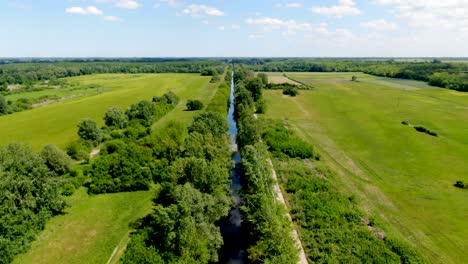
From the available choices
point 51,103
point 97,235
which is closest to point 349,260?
point 97,235

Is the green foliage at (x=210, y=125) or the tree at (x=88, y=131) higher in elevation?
the green foliage at (x=210, y=125)

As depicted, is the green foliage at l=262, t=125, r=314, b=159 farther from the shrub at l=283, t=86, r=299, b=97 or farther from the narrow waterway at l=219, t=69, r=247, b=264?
the shrub at l=283, t=86, r=299, b=97

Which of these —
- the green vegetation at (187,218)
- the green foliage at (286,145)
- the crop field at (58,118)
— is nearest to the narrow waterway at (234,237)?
the green vegetation at (187,218)

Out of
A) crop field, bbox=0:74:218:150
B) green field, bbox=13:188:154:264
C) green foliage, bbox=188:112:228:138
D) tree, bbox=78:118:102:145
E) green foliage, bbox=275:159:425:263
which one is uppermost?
green foliage, bbox=188:112:228:138

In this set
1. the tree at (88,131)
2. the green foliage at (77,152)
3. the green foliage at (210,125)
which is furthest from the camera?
the tree at (88,131)

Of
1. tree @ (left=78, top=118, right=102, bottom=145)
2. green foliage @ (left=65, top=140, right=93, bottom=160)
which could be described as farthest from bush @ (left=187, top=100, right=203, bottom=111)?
green foliage @ (left=65, top=140, right=93, bottom=160)

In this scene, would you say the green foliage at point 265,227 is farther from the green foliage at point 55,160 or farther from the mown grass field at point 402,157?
the green foliage at point 55,160
